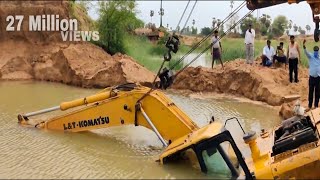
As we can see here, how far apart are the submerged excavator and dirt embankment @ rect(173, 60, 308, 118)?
5.74m

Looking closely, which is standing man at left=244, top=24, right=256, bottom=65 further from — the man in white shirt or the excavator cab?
the excavator cab

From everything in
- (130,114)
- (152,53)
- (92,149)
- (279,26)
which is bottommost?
(92,149)

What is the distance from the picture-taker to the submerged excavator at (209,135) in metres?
7.45

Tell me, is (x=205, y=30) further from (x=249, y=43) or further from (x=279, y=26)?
(x=249, y=43)

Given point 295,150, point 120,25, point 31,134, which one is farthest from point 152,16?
point 295,150

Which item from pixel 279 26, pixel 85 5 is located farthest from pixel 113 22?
pixel 279 26

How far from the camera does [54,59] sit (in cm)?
2012

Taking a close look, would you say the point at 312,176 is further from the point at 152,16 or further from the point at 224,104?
the point at 152,16

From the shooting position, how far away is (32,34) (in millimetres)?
21453

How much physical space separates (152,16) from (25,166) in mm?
42441

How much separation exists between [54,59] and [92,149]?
10740 millimetres

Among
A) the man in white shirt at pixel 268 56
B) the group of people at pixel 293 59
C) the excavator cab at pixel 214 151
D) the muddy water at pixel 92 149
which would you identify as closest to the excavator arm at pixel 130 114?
the muddy water at pixel 92 149

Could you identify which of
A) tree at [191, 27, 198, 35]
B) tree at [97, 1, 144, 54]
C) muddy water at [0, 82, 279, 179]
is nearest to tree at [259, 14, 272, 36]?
tree at [191, 27, 198, 35]

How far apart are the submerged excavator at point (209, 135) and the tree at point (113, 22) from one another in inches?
504
